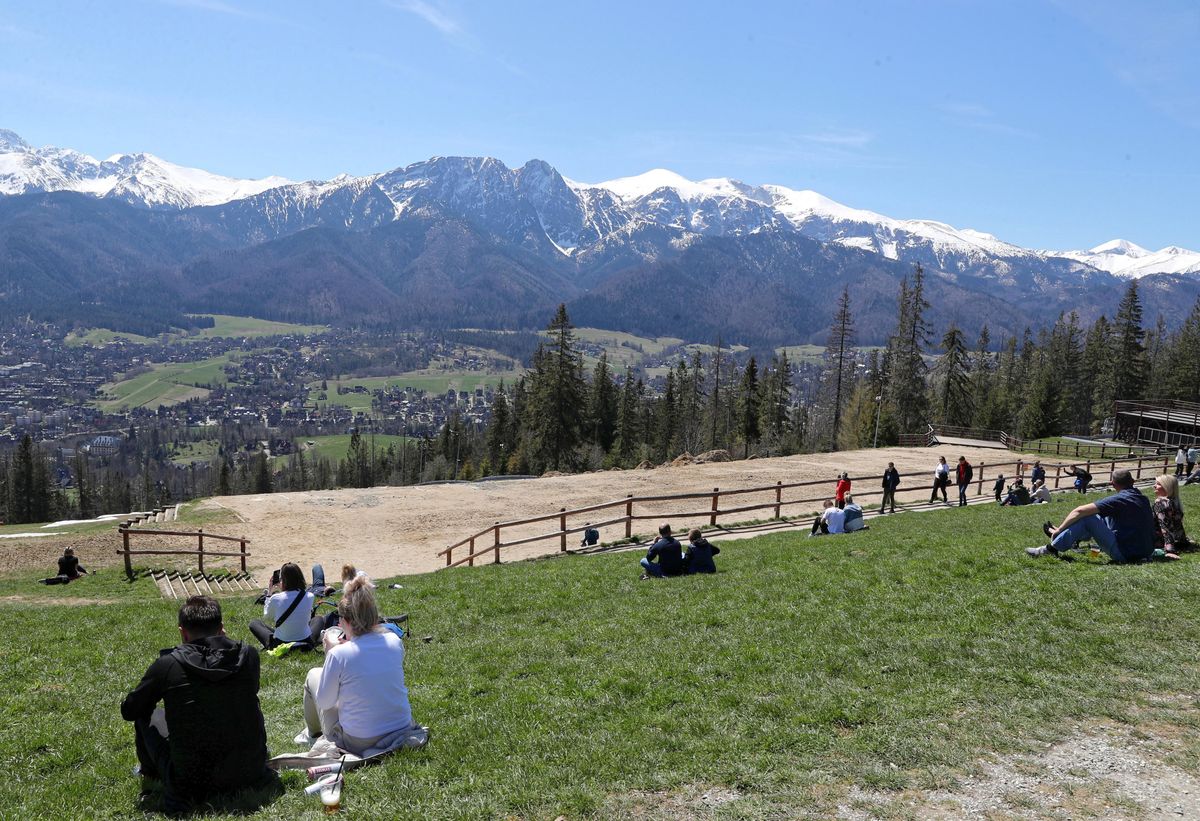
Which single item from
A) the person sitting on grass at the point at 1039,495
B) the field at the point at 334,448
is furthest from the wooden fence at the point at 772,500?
the field at the point at 334,448

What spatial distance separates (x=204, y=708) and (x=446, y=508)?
2850 cm

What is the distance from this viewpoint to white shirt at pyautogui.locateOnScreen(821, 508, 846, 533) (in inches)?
787

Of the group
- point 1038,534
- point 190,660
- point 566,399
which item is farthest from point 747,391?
point 190,660

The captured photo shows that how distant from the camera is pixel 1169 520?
12.6m

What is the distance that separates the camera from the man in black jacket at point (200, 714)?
5.64 metres

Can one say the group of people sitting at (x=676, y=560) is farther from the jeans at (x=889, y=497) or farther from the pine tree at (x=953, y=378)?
the pine tree at (x=953, y=378)

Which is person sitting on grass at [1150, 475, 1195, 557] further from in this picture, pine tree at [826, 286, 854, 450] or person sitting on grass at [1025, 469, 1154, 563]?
pine tree at [826, 286, 854, 450]

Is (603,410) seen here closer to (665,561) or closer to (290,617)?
(665,561)

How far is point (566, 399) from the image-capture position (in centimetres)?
6119

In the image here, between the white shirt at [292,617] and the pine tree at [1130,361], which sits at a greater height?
the pine tree at [1130,361]

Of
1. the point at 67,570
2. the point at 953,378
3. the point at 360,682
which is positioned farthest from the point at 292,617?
the point at 953,378

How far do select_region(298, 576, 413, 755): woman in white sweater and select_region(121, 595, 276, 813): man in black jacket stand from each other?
65 centimetres

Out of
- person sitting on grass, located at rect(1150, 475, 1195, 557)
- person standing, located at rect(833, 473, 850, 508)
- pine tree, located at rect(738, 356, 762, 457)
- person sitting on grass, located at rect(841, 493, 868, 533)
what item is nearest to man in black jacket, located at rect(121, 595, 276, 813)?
person sitting on grass, located at rect(1150, 475, 1195, 557)

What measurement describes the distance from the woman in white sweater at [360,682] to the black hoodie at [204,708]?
72 cm
